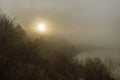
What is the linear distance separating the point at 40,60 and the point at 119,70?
10521 cm

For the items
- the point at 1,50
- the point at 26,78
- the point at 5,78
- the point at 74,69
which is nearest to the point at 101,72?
the point at 74,69

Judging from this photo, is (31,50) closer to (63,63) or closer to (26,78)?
(63,63)

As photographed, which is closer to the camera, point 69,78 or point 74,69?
point 69,78

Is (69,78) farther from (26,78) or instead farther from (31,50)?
(26,78)

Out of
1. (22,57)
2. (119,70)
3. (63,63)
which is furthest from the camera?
(119,70)

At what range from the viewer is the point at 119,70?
190750 millimetres

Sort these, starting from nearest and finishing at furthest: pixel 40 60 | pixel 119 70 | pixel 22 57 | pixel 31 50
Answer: pixel 22 57 → pixel 31 50 → pixel 40 60 → pixel 119 70

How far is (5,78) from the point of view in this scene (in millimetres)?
42188

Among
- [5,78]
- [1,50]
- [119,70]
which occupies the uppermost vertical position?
[119,70]

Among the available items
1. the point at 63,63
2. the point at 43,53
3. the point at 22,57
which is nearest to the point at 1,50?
the point at 22,57

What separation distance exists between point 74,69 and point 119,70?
8205 cm

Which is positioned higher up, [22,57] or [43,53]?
[43,53]

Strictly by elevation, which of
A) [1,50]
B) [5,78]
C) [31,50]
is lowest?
[5,78]

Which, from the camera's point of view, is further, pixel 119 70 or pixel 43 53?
pixel 119 70
